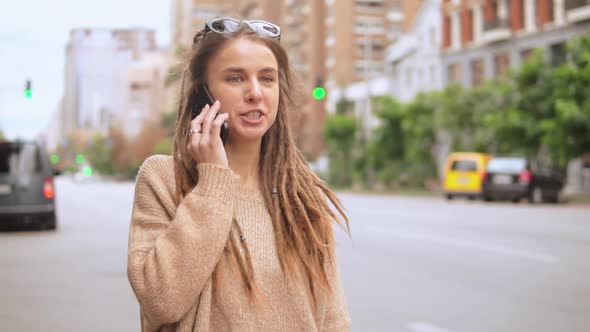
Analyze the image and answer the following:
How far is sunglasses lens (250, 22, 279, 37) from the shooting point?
7.92 feet

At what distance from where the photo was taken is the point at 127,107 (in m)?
150

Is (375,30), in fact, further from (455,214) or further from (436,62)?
(455,214)

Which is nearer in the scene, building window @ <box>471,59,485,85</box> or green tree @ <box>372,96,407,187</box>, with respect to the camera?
green tree @ <box>372,96,407,187</box>

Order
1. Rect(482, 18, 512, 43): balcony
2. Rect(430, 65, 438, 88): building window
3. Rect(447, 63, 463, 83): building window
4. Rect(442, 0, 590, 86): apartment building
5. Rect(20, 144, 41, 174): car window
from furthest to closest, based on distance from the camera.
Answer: Rect(430, 65, 438, 88): building window, Rect(447, 63, 463, 83): building window, Rect(482, 18, 512, 43): balcony, Rect(442, 0, 590, 86): apartment building, Rect(20, 144, 41, 174): car window

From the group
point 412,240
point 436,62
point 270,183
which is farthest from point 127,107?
point 270,183

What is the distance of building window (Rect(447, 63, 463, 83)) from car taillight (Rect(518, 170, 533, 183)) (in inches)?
997

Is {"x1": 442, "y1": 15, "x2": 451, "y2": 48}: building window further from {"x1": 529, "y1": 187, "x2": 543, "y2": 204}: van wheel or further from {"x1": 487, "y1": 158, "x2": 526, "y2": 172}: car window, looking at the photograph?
{"x1": 529, "y1": 187, "x2": 543, "y2": 204}: van wheel

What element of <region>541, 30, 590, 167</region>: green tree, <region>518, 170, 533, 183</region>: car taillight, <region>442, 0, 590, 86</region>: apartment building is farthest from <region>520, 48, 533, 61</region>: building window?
<region>518, 170, 533, 183</region>: car taillight

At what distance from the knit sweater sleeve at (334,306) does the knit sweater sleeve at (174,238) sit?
372mm

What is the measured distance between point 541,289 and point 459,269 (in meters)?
1.78

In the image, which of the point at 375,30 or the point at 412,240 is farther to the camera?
the point at 375,30

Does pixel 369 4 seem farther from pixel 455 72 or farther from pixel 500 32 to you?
pixel 500 32

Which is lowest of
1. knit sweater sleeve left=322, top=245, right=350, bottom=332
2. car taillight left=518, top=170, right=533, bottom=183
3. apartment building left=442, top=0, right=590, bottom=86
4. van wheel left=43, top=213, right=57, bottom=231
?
van wheel left=43, top=213, right=57, bottom=231

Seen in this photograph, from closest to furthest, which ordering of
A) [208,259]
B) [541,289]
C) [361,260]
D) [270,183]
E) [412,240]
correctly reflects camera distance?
[208,259]
[270,183]
[541,289]
[361,260]
[412,240]
